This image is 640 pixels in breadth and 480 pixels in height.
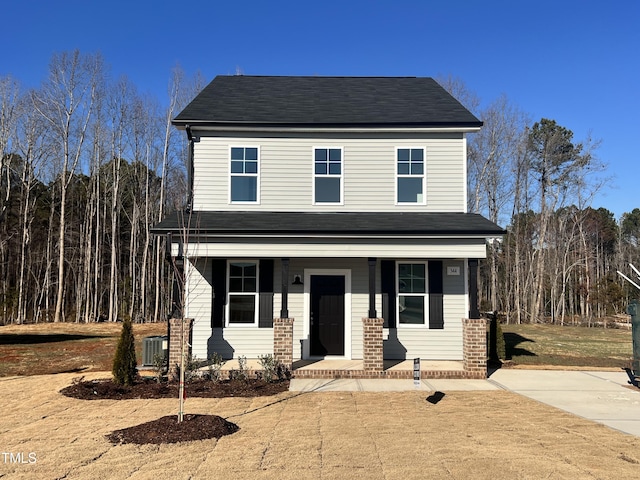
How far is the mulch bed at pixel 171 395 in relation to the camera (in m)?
5.98

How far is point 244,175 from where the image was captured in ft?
40.5

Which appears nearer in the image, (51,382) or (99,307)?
(51,382)

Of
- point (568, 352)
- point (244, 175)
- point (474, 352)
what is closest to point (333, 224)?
point (244, 175)

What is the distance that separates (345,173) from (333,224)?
2032 mm

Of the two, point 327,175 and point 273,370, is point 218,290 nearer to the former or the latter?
point 273,370

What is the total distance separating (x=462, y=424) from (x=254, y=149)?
344 inches

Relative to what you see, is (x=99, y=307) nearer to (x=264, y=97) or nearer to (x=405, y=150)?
(x=264, y=97)

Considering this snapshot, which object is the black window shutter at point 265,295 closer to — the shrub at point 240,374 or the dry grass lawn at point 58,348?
the shrub at point 240,374

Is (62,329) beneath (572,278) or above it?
beneath

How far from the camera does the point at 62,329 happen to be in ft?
74.7

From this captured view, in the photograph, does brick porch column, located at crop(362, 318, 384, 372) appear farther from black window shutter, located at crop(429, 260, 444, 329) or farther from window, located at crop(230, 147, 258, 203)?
window, located at crop(230, 147, 258, 203)

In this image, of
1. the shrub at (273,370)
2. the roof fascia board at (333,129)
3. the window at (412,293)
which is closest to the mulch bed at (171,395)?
the shrub at (273,370)

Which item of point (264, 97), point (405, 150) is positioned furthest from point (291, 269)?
point (264, 97)

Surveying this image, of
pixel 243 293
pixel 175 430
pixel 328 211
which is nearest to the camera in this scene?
pixel 175 430
